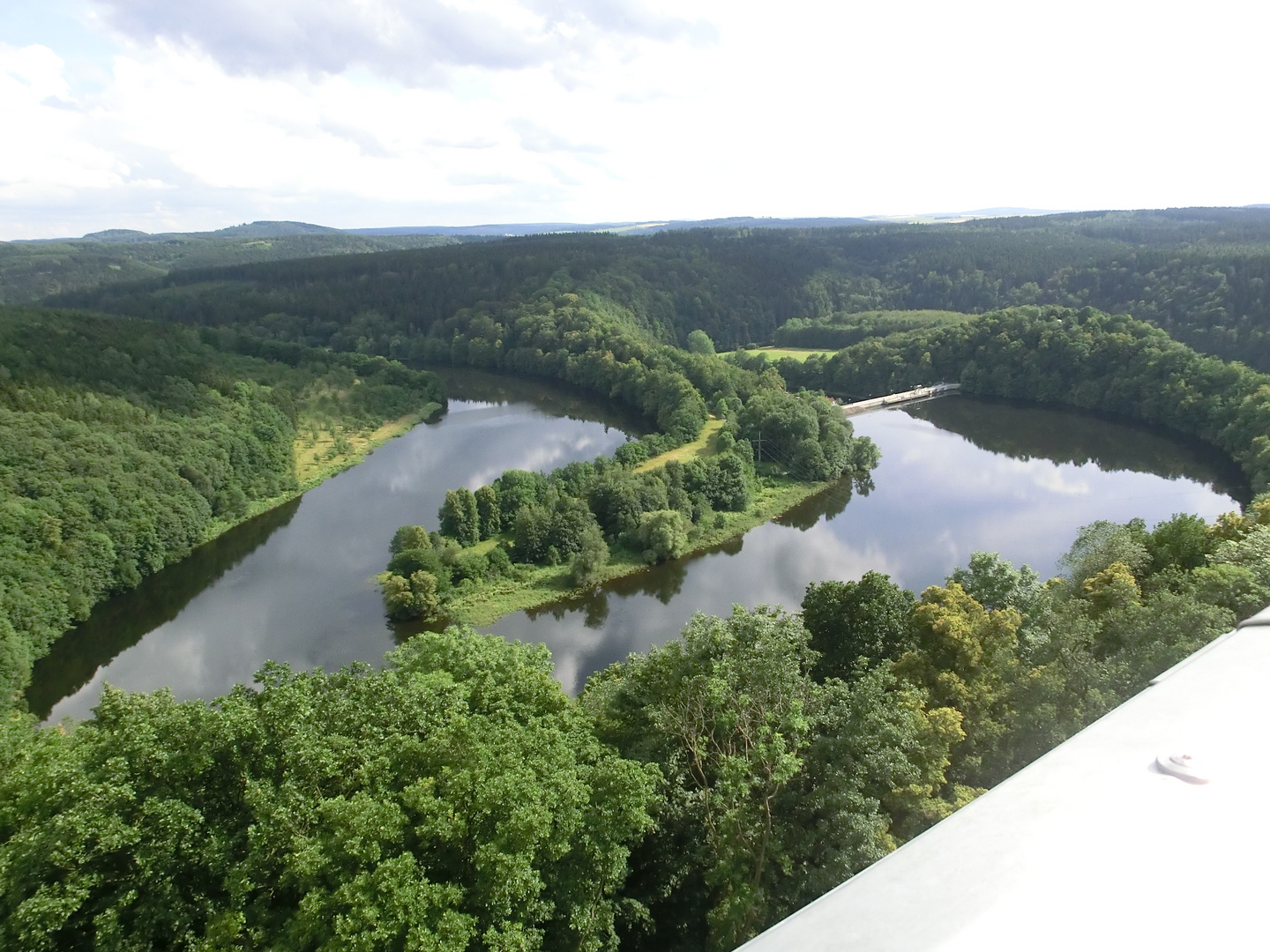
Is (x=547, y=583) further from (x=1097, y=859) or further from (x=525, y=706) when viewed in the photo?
(x=1097, y=859)

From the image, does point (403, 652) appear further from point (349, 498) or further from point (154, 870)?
point (349, 498)

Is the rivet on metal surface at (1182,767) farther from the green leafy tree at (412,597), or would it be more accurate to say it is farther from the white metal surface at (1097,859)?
the green leafy tree at (412,597)

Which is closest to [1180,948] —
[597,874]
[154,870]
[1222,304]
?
[597,874]

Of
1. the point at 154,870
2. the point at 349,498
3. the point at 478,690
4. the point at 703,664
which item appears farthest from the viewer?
the point at 349,498

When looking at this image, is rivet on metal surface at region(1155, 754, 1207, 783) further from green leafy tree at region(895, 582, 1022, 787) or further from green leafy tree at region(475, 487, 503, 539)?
green leafy tree at region(475, 487, 503, 539)

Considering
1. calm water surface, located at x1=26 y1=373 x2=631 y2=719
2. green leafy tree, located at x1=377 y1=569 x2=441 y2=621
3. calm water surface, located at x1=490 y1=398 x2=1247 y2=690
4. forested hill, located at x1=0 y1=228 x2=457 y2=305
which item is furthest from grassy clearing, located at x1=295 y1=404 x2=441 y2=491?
forested hill, located at x1=0 y1=228 x2=457 y2=305

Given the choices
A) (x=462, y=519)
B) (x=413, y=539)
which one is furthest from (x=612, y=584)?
(x=413, y=539)
